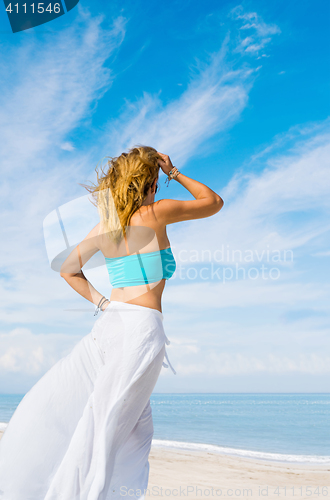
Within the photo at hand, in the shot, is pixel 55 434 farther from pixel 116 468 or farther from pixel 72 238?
pixel 72 238

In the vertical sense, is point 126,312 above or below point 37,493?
above

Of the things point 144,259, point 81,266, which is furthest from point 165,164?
point 81,266

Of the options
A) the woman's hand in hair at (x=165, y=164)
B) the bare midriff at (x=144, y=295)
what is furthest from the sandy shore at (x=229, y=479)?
the woman's hand in hair at (x=165, y=164)

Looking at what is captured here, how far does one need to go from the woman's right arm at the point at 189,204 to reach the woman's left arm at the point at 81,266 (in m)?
0.43

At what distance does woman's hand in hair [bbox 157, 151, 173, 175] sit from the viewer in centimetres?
224

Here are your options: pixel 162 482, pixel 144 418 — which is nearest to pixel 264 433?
pixel 162 482

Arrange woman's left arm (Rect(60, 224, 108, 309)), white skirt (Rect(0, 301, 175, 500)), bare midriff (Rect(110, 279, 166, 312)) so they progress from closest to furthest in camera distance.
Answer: white skirt (Rect(0, 301, 175, 500)) < bare midriff (Rect(110, 279, 166, 312)) < woman's left arm (Rect(60, 224, 108, 309))

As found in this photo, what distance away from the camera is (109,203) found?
6.87 feet

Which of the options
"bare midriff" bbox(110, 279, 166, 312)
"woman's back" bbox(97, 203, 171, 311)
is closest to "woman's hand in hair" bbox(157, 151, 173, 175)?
"woman's back" bbox(97, 203, 171, 311)

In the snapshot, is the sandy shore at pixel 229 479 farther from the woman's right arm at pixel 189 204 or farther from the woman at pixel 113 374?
the woman's right arm at pixel 189 204

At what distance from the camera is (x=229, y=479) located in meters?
6.45

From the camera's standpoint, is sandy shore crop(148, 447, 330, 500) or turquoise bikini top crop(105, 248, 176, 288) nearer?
turquoise bikini top crop(105, 248, 176, 288)

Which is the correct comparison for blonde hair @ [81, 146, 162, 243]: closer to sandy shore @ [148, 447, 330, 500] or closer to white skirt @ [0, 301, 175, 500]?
white skirt @ [0, 301, 175, 500]

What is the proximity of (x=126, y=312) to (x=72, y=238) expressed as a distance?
58cm
